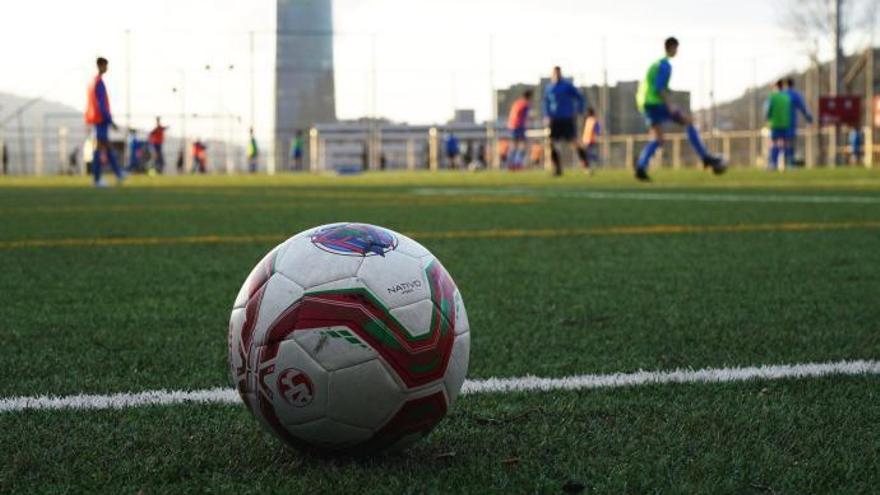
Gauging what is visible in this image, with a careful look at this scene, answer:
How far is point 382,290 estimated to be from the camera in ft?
6.64

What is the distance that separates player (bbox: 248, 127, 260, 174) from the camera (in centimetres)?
4803

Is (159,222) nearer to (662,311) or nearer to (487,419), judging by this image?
(662,311)

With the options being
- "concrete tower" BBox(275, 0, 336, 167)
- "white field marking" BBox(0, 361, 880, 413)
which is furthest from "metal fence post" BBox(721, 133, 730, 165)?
"white field marking" BBox(0, 361, 880, 413)

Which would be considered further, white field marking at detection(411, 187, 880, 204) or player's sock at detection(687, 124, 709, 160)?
player's sock at detection(687, 124, 709, 160)

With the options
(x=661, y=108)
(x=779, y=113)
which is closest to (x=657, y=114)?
(x=661, y=108)

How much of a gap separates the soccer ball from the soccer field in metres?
0.09

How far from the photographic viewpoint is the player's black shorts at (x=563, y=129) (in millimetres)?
20953

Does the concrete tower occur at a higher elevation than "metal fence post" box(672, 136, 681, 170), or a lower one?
higher

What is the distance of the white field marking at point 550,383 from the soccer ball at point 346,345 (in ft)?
1.82

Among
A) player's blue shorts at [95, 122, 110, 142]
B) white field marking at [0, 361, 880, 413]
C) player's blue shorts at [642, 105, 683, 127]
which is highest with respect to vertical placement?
player's blue shorts at [642, 105, 683, 127]

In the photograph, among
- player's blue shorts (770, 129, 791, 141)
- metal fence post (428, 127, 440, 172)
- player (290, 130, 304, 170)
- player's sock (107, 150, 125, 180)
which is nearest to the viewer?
player's sock (107, 150, 125, 180)

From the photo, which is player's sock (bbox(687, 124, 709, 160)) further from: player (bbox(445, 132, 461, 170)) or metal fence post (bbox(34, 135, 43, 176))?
metal fence post (bbox(34, 135, 43, 176))

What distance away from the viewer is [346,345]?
6.48 feet

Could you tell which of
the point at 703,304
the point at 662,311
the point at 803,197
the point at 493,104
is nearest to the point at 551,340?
the point at 662,311
